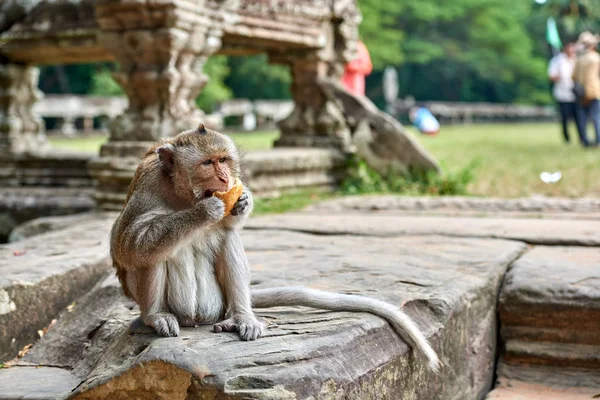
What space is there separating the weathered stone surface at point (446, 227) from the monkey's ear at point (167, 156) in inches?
103

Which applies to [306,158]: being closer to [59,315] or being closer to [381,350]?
[59,315]

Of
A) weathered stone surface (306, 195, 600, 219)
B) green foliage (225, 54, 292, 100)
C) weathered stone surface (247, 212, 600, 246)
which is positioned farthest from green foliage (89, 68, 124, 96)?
weathered stone surface (247, 212, 600, 246)

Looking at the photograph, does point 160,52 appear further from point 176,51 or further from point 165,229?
point 165,229

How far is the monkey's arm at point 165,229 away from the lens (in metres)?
2.85

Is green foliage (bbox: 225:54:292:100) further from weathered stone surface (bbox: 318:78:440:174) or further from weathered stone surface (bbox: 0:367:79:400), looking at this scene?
weathered stone surface (bbox: 0:367:79:400)

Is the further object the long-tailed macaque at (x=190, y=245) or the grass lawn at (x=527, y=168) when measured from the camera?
the grass lawn at (x=527, y=168)

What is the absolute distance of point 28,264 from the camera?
438 centimetres

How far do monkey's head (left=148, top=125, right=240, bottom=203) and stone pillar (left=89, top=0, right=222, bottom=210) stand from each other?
3446 millimetres

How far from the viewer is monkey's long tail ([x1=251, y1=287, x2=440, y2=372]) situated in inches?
124

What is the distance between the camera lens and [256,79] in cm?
3634

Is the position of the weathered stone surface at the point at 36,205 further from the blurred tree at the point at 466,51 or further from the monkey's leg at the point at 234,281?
the blurred tree at the point at 466,51

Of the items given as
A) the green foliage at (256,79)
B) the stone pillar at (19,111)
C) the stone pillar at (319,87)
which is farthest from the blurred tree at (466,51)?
the stone pillar at (19,111)

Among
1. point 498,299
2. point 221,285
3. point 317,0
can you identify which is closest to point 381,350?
point 221,285

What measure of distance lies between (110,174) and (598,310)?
406cm
